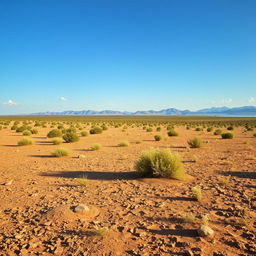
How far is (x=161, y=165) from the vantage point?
24.8ft

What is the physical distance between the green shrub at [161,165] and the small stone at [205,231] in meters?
3.52

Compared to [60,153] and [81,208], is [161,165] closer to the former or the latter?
[81,208]

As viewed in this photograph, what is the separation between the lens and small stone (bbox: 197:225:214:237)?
155 inches

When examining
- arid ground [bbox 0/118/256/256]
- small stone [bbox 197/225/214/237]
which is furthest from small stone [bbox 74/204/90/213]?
small stone [bbox 197/225/214/237]

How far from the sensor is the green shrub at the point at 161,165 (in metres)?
7.59

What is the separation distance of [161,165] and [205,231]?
3649 millimetres

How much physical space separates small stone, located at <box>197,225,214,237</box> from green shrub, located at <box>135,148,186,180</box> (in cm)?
352

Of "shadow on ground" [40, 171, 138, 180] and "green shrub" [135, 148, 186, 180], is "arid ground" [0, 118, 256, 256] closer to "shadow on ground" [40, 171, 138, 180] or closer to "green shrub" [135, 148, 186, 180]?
"shadow on ground" [40, 171, 138, 180]

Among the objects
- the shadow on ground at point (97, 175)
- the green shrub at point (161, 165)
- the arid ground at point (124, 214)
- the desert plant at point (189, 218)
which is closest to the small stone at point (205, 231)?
the arid ground at point (124, 214)

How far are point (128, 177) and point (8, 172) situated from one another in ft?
16.6

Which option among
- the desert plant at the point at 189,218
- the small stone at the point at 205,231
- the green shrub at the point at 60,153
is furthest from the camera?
the green shrub at the point at 60,153

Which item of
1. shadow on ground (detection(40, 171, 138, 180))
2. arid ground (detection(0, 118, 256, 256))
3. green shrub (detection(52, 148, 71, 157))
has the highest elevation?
green shrub (detection(52, 148, 71, 157))

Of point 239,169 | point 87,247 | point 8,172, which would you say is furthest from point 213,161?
point 8,172

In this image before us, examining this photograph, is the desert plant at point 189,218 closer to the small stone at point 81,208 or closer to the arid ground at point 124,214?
the arid ground at point 124,214
